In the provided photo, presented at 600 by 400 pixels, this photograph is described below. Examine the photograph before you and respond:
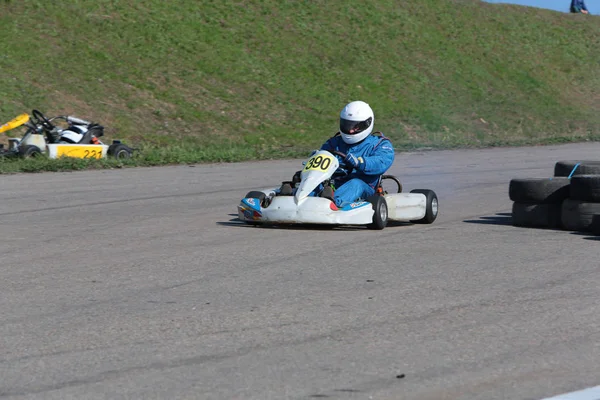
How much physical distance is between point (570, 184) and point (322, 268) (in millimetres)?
3360

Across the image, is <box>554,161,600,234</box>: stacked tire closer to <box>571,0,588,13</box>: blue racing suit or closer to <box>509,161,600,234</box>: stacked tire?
<box>509,161,600,234</box>: stacked tire

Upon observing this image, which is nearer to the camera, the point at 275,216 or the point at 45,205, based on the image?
the point at 275,216

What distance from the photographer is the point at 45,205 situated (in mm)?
11750

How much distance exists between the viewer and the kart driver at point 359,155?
9641 mm

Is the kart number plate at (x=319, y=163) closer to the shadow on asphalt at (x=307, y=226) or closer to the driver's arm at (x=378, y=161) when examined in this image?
the driver's arm at (x=378, y=161)

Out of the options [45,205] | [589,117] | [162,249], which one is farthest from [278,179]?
[589,117]

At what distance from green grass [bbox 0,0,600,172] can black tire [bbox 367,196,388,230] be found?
980cm

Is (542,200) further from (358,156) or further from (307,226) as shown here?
(307,226)

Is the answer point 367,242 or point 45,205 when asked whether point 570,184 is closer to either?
point 367,242

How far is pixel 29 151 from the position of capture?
19.0 metres

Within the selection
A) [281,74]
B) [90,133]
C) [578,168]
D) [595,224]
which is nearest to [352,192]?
[595,224]

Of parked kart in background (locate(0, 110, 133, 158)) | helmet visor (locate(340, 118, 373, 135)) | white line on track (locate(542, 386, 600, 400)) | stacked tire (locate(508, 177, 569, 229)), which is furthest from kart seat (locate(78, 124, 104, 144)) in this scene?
white line on track (locate(542, 386, 600, 400))

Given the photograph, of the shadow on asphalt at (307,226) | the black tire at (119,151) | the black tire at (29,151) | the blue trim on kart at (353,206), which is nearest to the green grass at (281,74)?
the black tire at (119,151)

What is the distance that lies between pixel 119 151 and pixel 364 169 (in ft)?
36.0
